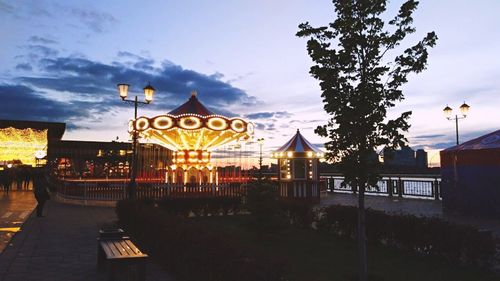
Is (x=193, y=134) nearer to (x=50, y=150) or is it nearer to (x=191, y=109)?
(x=191, y=109)

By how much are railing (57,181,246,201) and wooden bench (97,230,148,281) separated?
1039cm

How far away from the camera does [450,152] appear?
15.5m

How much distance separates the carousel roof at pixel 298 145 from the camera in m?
20.7

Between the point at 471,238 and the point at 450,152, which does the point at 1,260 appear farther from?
the point at 450,152

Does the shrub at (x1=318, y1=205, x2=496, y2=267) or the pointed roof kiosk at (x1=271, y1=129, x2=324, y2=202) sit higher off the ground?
the pointed roof kiosk at (x1=271, y1=129, x2=324, y2=202)

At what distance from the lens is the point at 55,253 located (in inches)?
332

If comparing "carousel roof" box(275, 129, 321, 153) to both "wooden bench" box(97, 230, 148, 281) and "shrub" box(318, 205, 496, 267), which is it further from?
"wooden bench" box(97, 230, 148, 281)

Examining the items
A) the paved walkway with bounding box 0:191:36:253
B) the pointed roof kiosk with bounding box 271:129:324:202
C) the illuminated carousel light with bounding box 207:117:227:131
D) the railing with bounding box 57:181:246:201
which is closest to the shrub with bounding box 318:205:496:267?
the paved walkway with bounding box 0:191:36:253

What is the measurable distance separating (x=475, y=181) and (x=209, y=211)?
941cm

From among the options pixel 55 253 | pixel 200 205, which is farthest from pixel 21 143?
pixel 55 253

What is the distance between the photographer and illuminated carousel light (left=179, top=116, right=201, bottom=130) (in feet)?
69.1

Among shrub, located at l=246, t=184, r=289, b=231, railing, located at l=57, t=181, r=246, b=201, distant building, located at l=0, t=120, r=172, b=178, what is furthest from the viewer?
distant building, located at l=0, t=120, r=172, b=178

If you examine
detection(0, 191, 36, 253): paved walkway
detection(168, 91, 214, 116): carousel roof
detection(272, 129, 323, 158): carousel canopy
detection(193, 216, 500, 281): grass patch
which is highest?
detection(168, 91, 214, 116): carousel roof

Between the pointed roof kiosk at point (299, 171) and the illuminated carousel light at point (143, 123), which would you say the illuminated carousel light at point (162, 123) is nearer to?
the illuminated carousel light at point (143, 123)
